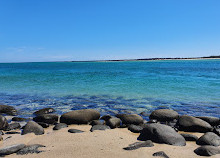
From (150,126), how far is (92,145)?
1.81 meters

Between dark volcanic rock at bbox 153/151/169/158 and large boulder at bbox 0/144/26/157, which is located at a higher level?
large boulder at bbox 0/144/26/157

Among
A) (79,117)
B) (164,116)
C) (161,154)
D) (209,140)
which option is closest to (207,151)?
(209,140)

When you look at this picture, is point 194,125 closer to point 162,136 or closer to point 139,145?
point 162,136

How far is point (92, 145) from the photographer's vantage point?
4898 millimetres

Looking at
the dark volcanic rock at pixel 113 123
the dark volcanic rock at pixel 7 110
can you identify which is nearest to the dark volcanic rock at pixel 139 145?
the dark volcanic rock at pixel 113 123

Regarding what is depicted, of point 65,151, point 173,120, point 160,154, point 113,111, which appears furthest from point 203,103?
point 65,151

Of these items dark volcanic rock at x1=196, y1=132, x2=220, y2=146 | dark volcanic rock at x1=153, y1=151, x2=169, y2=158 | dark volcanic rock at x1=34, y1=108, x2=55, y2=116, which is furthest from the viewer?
dark volcanic rock at x1=34, y1=108, x2=55, y2=116

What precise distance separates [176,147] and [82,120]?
143 inches

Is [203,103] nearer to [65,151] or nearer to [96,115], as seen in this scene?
[96,115]

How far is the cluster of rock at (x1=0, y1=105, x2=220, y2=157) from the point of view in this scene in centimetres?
507

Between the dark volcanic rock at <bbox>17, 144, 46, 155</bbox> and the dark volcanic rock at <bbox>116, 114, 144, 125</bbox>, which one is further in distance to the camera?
the dark volcanic rock at <bbox>116, 114, 144, 125</bbox>

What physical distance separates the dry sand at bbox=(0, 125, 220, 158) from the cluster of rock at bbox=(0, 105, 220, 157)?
21 cm

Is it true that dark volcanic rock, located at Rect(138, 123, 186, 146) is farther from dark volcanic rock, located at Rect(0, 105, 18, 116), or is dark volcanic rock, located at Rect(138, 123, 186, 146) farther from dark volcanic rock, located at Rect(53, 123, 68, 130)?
dark volcanic rock, located at Rect(0, 105, 18, 116)

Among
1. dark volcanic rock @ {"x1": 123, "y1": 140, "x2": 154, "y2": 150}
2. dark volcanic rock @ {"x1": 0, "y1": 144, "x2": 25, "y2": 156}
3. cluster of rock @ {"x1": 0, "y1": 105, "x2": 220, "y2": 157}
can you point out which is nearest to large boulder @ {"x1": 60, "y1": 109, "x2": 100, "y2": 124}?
cluster of rock @ {"x1": 0, "y1": 105, "x2": 220, "y2": 157}
